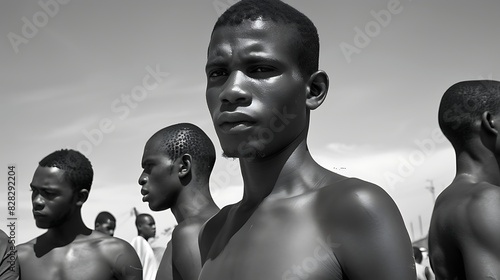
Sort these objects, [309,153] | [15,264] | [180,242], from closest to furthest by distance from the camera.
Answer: [309,153]
[180,242]
[15,264]

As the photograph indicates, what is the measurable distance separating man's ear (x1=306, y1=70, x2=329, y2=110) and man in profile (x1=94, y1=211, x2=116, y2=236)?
10922 millimetres

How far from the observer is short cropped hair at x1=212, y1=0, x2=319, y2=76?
2.06 m

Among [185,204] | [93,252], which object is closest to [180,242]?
[185,204]

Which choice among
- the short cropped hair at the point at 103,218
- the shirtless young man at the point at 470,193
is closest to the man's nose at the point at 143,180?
the shirtless young man at the point at 470,193

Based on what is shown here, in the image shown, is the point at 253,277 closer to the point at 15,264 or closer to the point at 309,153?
the point at 309,153

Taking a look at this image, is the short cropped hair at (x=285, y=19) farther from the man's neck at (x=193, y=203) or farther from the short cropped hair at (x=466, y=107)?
the man's neck at (x=193, y=203)

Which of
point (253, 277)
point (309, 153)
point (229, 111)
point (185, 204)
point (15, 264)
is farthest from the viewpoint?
point (15, 264)

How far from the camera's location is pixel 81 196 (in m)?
5.67

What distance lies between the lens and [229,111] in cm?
196

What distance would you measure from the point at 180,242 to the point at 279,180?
2320mm

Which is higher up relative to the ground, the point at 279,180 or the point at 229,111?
the point at 229,111

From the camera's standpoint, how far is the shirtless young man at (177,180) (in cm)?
444

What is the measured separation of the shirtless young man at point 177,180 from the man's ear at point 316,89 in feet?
7.86

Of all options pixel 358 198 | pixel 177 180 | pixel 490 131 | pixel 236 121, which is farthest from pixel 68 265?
pixel 358 198
